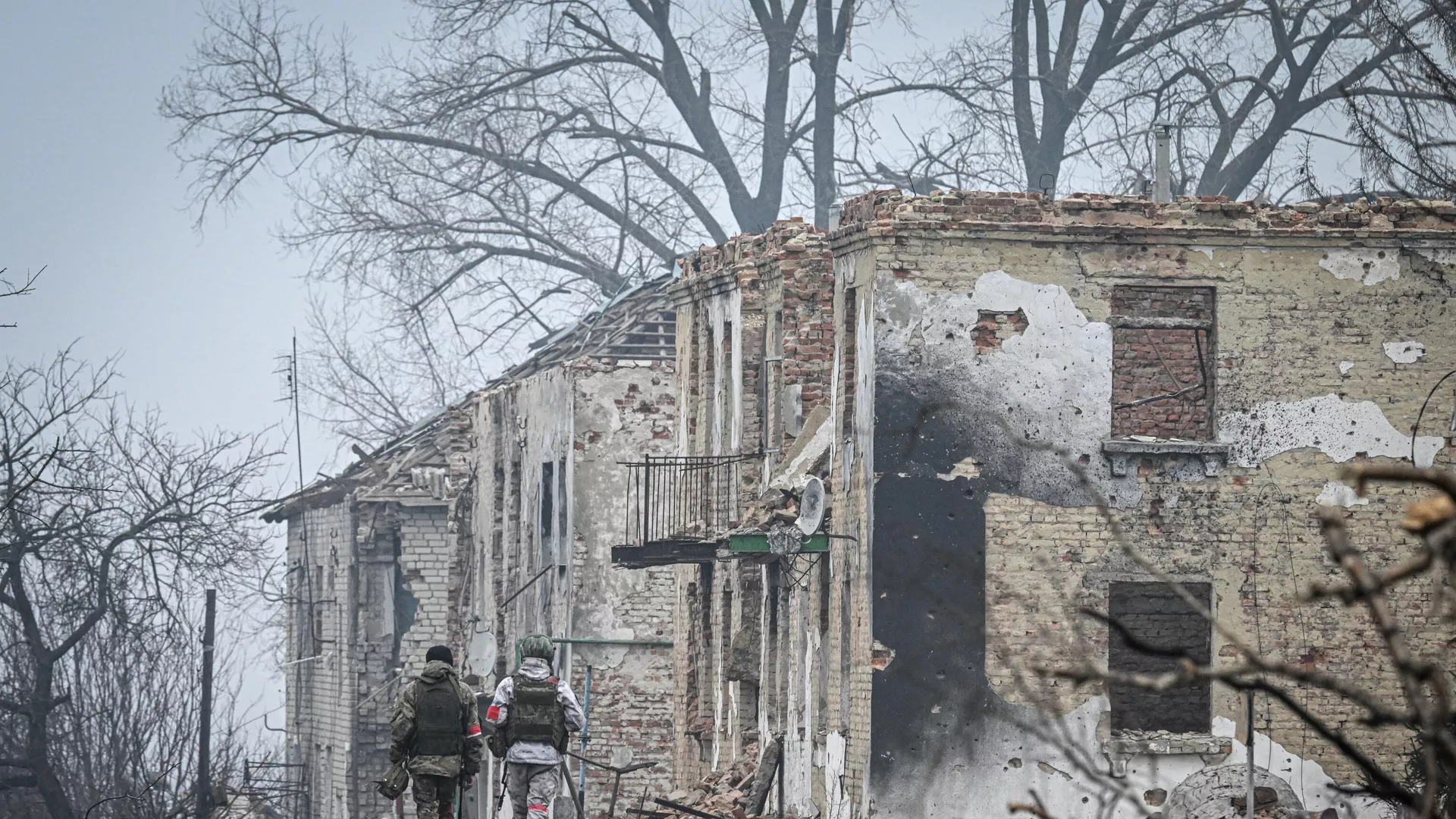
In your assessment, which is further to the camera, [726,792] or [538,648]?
[726,792]

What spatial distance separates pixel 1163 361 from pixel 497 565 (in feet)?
57.6

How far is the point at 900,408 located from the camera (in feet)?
64.4

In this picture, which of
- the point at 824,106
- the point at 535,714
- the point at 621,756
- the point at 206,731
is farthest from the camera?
the point at 824,106

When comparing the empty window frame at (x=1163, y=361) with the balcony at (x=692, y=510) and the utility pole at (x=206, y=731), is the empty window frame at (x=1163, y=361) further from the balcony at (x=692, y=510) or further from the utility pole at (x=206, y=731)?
the utility pole at (x=206, y=731)

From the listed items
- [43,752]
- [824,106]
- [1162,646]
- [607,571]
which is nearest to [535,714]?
[1162,646]

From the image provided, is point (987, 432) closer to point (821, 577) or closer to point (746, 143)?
point (821, 577)

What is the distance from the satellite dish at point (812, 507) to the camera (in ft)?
67.2

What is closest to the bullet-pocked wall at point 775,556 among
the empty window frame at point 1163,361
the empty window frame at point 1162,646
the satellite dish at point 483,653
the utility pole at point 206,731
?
the empty window frame at point 1162,646

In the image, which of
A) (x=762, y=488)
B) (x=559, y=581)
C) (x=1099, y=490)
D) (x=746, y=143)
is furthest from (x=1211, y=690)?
(x=746, y=143)

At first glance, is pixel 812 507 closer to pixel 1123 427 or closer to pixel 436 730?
pixel 1123 427

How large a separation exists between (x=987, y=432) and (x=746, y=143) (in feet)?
93.1

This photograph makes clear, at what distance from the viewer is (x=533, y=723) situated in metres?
17.6

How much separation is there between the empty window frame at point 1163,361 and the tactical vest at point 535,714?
542 cm

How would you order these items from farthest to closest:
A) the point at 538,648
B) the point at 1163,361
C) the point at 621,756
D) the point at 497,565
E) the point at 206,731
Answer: the point at 497,565
the point at 206,731
the point at 621,756
the point at 1163,361
the point at 538,648
